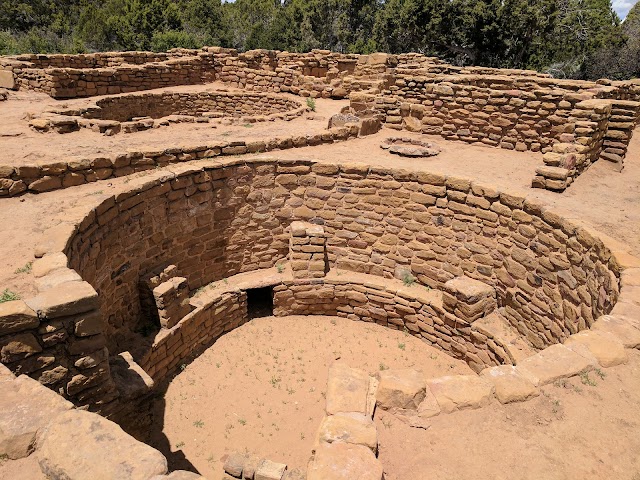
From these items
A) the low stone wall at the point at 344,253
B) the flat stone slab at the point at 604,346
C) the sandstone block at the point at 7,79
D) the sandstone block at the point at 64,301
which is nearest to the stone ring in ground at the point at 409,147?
the low stone wall at the point at 344,253

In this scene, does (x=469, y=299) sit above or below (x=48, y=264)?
below

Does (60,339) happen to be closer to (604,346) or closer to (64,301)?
(64,301)

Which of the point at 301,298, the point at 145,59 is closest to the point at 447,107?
the point at 301,298

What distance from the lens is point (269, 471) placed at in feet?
16.1

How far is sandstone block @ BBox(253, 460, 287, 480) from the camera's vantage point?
15.8ft

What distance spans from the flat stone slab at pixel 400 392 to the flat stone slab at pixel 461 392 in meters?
0.14

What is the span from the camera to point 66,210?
644cm

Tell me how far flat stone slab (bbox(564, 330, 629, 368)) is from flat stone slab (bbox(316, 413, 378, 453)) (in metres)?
2.27

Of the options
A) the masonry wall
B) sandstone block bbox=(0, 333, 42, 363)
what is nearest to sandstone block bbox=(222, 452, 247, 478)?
Result: sandstone block bbox=(0, 333, 42, 363)

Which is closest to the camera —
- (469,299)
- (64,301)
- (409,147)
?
(64,301)

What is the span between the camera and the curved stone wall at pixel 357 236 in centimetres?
657

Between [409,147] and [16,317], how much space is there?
8454mm

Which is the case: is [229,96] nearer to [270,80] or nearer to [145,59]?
[270,80]

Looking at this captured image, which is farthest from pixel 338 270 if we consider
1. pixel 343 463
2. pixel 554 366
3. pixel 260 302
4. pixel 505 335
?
pixel 343 463
